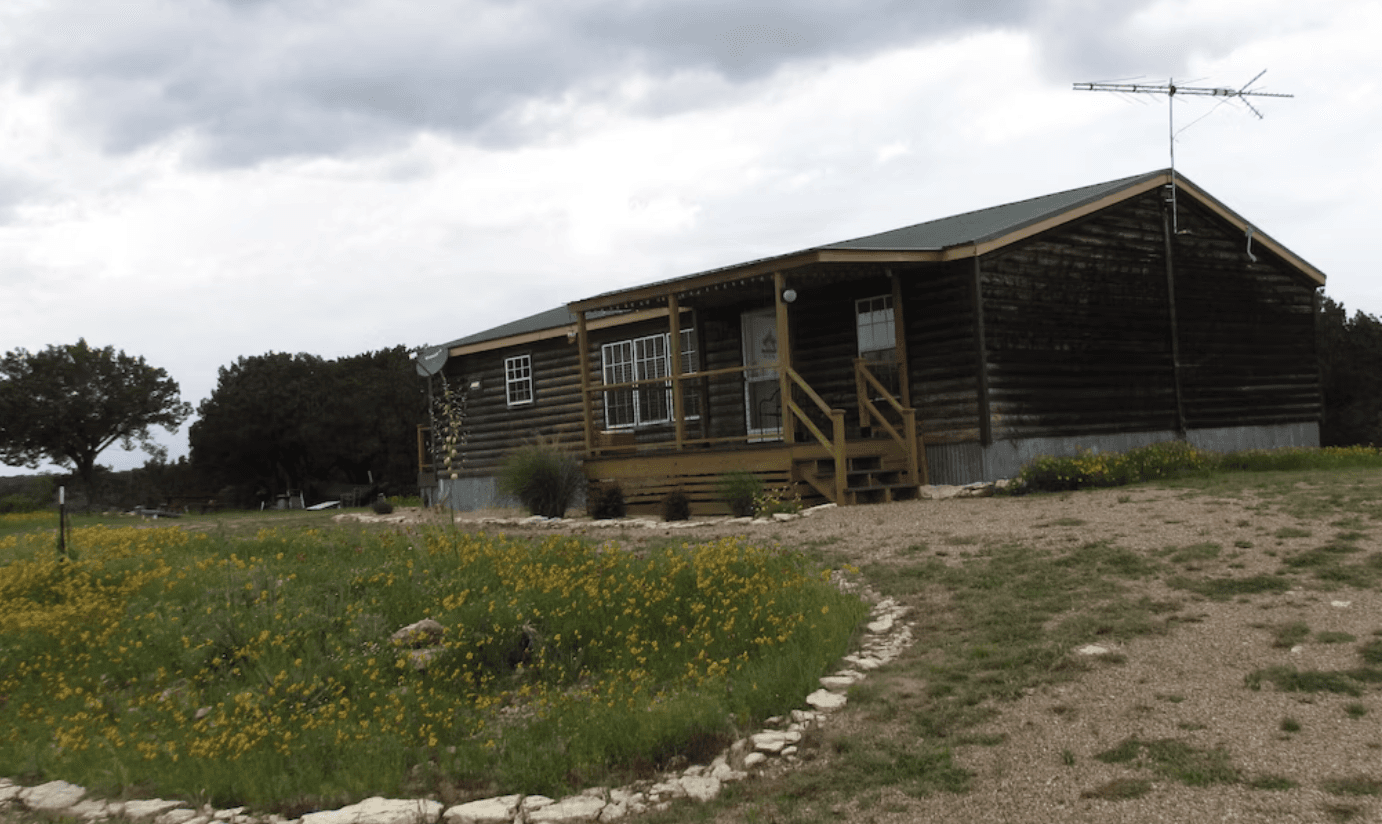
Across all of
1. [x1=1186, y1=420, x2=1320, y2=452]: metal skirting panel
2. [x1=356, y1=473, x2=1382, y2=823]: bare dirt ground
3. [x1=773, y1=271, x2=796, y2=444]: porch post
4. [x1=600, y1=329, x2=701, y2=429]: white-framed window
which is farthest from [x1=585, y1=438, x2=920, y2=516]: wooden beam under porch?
[x1=1186, y1=420, x2=1320, y2=452]: metal skirting panel

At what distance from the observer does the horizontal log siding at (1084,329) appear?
53.3 ft

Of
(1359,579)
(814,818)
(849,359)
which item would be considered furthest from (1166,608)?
(849,359)

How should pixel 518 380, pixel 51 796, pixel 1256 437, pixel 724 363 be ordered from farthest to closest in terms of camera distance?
1. pixel 518 380
2. pixel 1256 437
3. pixel 724 363
4. pixel 51 796

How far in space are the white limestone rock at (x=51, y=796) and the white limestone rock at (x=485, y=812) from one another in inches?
86.3

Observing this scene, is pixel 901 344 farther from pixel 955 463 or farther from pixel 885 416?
pixel 955 463

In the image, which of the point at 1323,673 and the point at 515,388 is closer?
the point at 1323,673

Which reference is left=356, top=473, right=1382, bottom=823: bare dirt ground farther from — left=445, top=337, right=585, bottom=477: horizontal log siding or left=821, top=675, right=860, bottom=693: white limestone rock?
left=445, top=337, right=585, bottom=477: horizontal log siding

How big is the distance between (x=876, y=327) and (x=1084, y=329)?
10.9 ft

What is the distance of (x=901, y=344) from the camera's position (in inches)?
655

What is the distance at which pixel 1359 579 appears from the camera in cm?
754

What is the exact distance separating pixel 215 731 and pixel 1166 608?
5.85 metres

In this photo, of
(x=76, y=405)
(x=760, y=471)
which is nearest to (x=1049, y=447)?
(x=760, y=471)

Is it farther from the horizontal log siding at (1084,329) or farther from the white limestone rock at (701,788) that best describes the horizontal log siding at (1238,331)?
the white limestone rock at (701,788)

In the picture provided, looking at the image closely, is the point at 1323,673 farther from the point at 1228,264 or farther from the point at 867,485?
the point at 1228,264
